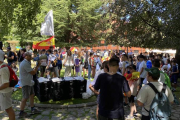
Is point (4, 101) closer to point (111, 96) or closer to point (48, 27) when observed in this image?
point (111, 96)

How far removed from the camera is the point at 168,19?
6406 millimetres

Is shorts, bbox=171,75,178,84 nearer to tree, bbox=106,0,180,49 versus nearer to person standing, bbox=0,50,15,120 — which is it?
tree, bbox=106,0,180,49

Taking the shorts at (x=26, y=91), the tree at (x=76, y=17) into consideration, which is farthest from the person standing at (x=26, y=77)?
the tree at (x=76, y=17)

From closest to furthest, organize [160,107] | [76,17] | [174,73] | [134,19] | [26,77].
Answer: [160,107] < [26,77] < [134,19] < [174,73] < [76,17]

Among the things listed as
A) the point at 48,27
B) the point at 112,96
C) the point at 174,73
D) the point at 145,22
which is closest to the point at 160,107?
the point at 112,96

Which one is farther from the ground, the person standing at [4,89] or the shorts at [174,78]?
the person standing at [4,89]

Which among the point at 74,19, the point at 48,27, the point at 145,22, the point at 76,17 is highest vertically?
the point at 76,17

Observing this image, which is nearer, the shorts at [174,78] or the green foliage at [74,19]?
the shorts at [174,78]

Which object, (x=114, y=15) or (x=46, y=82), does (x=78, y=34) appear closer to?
(x=114, y=15)

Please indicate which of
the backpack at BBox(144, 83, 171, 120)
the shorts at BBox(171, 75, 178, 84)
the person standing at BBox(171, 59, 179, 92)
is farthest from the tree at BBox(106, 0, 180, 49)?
the backpack at BBox(144, 83, 171, 120)

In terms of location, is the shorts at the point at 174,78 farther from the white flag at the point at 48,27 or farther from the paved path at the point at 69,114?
the white flag at the point at 48,27

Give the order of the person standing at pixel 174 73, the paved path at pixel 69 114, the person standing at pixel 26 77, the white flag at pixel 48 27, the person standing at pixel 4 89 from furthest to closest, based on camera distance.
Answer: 1. the white flag at pixel 48 27
2. the person standing at pixel 174 73
3. the paved path at pixel 69 114
4. the person standing at pixel 26 77
5. the person standing at pixel 4 89

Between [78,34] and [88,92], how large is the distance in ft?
75.0

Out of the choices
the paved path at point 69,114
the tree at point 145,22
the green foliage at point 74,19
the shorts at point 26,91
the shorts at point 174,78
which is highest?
the green foliage at point 74,19
